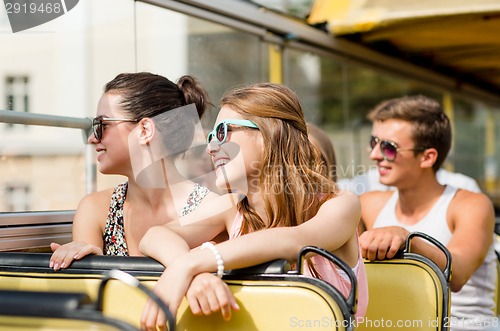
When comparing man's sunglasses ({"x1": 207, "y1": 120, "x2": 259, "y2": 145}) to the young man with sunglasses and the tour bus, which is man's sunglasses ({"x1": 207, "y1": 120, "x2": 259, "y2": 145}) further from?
the young man with sunglasses

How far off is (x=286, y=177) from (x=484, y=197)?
45.0 inches

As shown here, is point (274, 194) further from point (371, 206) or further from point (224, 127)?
point (371, 206)

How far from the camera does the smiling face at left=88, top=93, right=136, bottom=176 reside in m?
2.23

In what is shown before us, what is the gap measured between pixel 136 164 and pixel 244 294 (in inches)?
34.0

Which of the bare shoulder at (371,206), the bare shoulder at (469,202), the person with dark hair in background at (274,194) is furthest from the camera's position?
the bare shoulder at (371,206)

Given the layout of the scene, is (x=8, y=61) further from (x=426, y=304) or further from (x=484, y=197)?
(x=484, y=197)

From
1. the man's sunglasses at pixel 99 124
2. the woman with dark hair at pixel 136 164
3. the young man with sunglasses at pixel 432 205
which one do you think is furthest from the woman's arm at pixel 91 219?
the young man with sunglasses at pixel 432 205

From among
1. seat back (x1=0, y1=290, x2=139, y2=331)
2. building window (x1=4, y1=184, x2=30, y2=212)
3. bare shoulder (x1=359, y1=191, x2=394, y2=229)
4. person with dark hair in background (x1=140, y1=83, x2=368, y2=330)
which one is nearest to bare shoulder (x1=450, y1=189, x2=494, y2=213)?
bare shoulder (x1=359, y1=191, x2=394, y2=229)

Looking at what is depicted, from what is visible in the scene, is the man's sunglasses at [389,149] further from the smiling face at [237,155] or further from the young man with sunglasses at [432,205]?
the smiling face at [237,155]

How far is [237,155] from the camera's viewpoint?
1.93m

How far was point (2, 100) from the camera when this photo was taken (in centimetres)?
233

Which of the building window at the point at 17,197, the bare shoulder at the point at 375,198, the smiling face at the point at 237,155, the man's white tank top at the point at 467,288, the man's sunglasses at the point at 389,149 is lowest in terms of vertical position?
the man's white tank top at the point at 467,288

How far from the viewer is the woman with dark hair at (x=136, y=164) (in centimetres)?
225

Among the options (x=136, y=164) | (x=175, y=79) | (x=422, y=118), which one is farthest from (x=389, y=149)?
(x=136, y=164)
